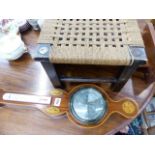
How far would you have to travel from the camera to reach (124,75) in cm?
57

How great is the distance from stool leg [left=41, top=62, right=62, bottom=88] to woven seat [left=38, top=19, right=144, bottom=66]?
0.14ft

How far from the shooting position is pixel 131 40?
52 cm

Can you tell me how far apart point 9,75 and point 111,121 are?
1.52 ft

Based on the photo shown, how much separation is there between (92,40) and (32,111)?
360 mm

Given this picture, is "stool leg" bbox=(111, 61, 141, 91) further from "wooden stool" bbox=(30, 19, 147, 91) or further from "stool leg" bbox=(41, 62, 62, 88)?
"stool leg" bbox=(41, 62, 62, 88)

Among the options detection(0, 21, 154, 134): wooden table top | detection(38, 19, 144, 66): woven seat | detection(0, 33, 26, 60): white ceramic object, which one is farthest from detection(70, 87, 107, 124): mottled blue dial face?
detection(0, 33, 26, 60): white ceramic object

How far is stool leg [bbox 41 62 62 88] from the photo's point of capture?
0.52 meters

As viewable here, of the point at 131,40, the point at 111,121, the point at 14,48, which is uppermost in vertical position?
the point at 131,40

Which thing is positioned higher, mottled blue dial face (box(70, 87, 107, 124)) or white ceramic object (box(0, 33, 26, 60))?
white ceramic object (box(0, 33, 26, 60))

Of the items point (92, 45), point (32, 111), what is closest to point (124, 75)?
point (92, 45)

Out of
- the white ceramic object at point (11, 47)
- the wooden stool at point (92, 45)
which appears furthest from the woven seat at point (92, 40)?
the white ceramic object at point (11, 47)

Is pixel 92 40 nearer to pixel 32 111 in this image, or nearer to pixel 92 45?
pixel 92 45
